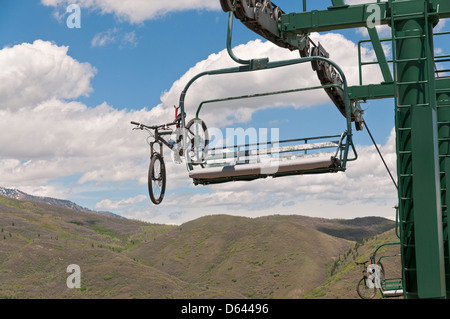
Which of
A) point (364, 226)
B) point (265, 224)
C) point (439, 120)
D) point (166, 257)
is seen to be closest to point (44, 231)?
point (166, 257)

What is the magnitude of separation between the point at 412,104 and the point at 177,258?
133 meters

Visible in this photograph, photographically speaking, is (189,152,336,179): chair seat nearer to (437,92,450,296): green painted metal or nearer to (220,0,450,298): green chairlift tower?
(220,0,450,298): green chairlift tower

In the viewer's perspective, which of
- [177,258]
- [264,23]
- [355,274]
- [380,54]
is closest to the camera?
[264,23]

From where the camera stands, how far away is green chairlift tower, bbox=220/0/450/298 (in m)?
9.96

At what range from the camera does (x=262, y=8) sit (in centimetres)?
1218

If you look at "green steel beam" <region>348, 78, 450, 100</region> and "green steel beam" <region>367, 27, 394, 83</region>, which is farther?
"green steel beam" <region>348, 78, 450, 100</region>

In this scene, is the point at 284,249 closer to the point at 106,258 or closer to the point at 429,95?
the point at 106,258

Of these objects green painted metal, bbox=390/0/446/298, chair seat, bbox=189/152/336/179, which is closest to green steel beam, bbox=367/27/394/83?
green painted metal, bbox=390/0/446/298

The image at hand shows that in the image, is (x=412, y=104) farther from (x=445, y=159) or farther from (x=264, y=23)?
(x=264, y=23)

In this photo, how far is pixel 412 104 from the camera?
10617 millimetres

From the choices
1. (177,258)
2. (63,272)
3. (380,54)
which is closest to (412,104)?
(380,54)

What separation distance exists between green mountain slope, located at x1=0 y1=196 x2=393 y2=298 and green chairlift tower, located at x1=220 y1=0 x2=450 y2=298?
7873 centimetres
